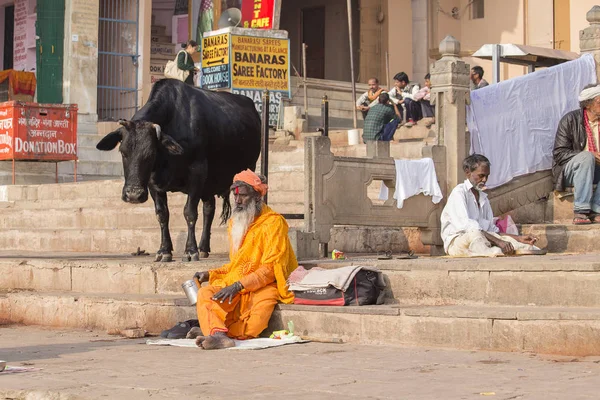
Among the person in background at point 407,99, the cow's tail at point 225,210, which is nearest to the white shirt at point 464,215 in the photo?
the cow's tail at point 225,210

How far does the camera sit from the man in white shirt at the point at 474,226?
1055cm

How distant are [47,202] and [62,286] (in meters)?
6.13

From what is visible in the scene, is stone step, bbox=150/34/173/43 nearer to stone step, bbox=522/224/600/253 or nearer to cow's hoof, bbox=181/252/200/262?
cow's hoof, bbox=181/252/200/262

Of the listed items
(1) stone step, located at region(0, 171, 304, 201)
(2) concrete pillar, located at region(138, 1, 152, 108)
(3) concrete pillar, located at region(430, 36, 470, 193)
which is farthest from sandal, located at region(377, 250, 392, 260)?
(2) concrete pillar, located at region(138, 1, 152, 108)

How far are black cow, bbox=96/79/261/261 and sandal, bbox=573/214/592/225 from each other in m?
3.79

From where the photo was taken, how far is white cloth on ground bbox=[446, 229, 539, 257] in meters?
10.5

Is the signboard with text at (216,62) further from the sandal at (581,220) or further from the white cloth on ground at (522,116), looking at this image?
the sandal at (581,220)

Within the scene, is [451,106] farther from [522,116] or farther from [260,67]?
[260,67]

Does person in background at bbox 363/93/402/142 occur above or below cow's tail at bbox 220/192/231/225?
above

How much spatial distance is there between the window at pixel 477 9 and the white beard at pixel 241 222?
22523 mm

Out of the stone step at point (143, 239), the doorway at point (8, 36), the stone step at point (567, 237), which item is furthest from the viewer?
the doorway at point (8, 36)

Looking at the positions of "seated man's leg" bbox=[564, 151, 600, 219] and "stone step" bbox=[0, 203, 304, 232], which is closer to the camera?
"seated man's leg" bbox=[564, 151, 600, 219]

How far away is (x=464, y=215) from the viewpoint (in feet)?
35.5

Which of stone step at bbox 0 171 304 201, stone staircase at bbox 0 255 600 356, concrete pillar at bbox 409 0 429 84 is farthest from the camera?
concrete pillar at bbox 409 0 429 84
